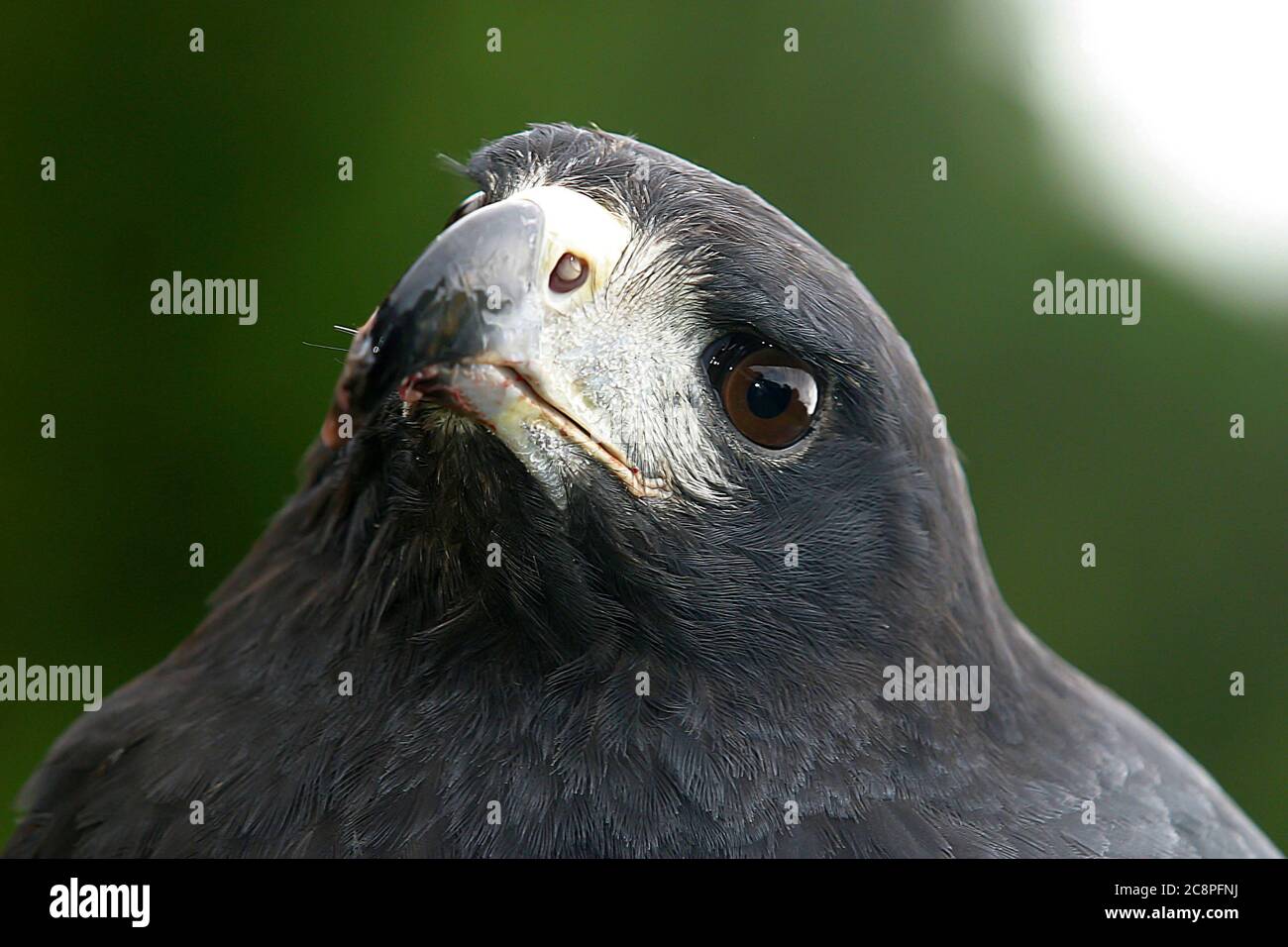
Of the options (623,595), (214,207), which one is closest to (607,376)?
(623,595)

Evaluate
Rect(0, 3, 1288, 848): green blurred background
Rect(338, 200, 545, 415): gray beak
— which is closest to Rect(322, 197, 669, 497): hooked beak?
Rect(338, 200, 545, 415): gray beak

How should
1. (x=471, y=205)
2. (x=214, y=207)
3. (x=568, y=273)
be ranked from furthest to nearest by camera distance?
(x=214, y=207) < (x=471, y=205) < (x=568, y=273)

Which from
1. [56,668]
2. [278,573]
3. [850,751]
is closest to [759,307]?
[850,751]

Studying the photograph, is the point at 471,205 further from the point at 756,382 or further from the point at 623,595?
the point at 623,595

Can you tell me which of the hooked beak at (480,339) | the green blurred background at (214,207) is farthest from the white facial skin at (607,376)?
the green blurred background at (214,207)

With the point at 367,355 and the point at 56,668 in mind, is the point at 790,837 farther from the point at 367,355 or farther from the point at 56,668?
the point at 56,668

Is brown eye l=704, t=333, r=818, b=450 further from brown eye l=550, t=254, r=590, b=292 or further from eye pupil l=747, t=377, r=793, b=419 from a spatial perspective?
brown eye l=550, t=254, r=590, b=292
